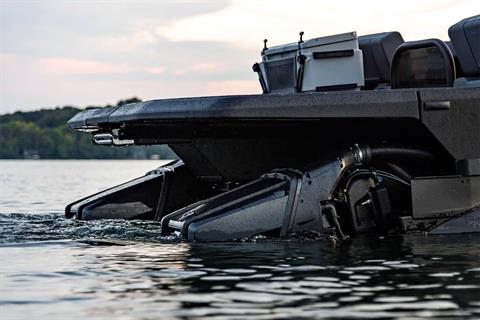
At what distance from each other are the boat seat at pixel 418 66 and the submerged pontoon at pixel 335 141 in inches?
0.5

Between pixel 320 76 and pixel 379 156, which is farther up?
pixel 320 76

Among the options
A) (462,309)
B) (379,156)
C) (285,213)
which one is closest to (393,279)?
(462,309)

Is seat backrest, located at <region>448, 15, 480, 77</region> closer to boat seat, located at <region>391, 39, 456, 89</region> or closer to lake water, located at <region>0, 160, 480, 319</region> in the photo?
boat seat, located at <region>391, 39, 456, 89</region>

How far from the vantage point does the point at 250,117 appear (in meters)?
10.3

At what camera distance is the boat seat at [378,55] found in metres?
13.6

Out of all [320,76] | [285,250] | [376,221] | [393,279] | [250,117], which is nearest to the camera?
[393,279]

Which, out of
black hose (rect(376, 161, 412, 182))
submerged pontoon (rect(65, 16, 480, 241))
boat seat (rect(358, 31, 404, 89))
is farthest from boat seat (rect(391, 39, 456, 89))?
boat seat (rect(358, 31, 404, 89))

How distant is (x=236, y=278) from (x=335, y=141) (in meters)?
4.18

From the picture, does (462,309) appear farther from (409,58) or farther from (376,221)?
(409,58)

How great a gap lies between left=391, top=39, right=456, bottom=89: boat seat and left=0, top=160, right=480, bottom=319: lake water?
1992mm

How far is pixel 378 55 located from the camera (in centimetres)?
1359

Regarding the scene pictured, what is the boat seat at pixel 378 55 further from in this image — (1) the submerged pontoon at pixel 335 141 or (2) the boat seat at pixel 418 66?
(2) the boat seat at pixel 418 66

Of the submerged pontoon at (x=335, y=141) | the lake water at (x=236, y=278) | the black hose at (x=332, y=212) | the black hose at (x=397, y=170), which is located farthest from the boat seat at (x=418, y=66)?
the black hose at (x=332, y=212)

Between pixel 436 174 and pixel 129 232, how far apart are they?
3.21m
